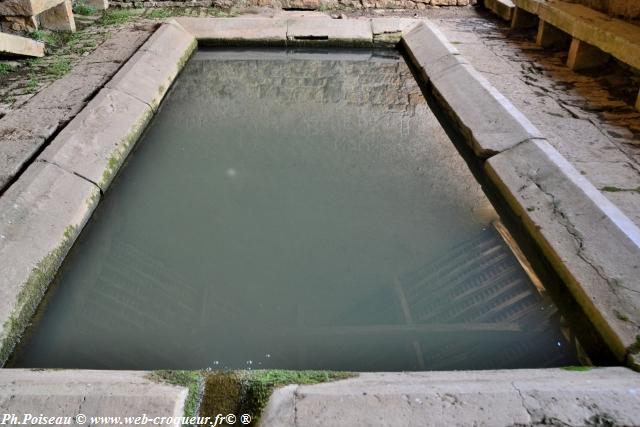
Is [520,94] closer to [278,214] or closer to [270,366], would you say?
[278,214]

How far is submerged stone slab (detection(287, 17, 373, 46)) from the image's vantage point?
5895 mm

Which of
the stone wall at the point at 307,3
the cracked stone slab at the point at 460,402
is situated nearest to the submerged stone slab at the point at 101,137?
the cracked stone slab at the point at 460,402

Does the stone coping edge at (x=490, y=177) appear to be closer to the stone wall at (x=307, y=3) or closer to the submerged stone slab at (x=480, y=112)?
the submerged stone slab at (x=480, y=112)

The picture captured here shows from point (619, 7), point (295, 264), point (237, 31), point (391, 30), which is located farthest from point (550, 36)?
point (295, 264)

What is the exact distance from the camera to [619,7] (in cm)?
414

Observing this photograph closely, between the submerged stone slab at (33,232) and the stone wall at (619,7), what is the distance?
4105 millimetres

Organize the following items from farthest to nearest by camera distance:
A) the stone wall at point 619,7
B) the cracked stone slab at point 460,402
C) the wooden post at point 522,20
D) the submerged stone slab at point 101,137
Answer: the wooden post at point 522,20 < the stone wall at point 619,7 < the submerged stone slab at point 101,137 < the cracked stone slab at point 460,402

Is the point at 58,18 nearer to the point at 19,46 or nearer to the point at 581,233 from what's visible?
the point at 19,46

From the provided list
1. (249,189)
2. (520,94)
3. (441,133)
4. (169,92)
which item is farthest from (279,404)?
(169,92)

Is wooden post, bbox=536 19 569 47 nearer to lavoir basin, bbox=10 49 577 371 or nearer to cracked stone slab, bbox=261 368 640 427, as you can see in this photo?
lavoir basin, bbox=10 49 577 371

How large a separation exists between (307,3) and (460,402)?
20.0 ft

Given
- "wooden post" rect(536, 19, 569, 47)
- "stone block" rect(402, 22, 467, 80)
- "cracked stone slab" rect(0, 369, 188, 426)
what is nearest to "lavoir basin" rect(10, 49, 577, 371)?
"cracked stone slab" rect(0, 369, 188, 426)

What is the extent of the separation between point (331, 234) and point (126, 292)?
1.06 meters

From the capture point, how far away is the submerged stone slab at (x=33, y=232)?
7.13ft
